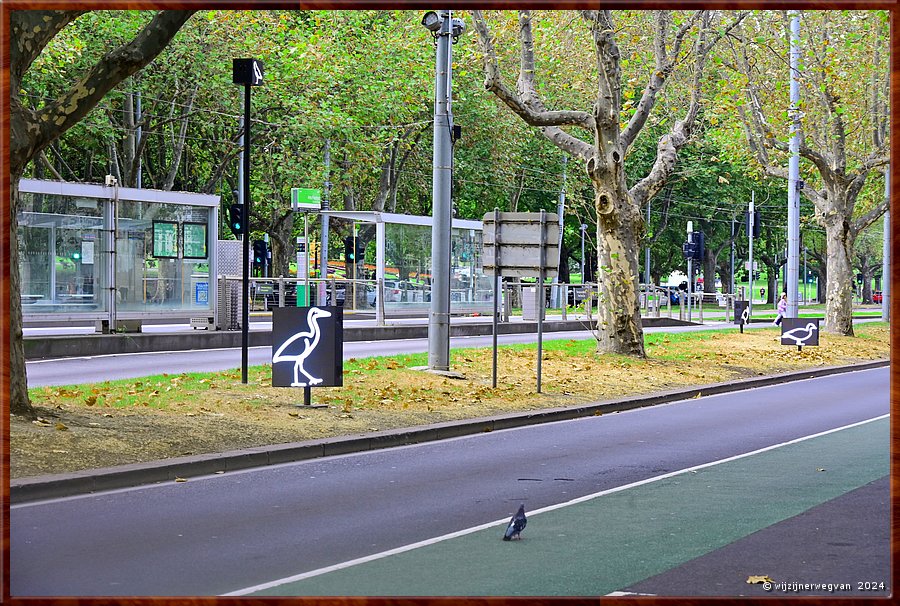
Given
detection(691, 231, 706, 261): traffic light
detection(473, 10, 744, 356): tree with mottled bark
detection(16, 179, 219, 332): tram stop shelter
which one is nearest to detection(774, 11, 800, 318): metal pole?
detection(473, 10, 744, 356): tree with mottled bark

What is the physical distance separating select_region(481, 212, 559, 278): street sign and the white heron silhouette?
435cm

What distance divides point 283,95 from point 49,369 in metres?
23.4

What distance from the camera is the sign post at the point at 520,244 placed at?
18328 millimetres

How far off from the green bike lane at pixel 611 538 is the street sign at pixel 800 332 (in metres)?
17.8

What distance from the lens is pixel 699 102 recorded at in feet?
87.3

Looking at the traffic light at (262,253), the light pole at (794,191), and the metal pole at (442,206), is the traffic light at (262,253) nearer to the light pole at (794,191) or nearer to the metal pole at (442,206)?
the light pole at (794,191)

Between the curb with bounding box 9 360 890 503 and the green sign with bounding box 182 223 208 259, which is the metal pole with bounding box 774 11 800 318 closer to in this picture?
the curb with bounding box 9 360 890 503

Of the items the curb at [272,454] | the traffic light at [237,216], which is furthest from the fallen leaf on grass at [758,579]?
the traffic light at [237,216]

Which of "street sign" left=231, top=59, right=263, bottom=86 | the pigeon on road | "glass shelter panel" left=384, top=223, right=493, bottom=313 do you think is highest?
"street sign" left=231, top=59, right=263, bottom=86

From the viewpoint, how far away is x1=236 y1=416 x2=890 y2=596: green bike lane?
6918 mm

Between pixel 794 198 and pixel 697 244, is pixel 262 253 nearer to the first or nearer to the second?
pixel 697 244

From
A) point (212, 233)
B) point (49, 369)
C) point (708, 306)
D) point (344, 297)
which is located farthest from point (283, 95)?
point (708, 306)

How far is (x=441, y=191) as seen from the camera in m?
19.5

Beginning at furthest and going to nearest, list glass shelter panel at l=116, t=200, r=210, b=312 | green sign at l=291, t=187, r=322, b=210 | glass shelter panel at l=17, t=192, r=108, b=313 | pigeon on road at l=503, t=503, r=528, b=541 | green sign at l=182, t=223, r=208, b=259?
green sign at l=182, t=223, r=208, b=259, glass shelter panel at l=116, t=200, r=210, b=312, green sign at l=291, t=187, r=322, b=210, glass shelter panel at l=17, t=192, r=108, b=313, pigeon on road at l=503, t=503, r=528, b=541
